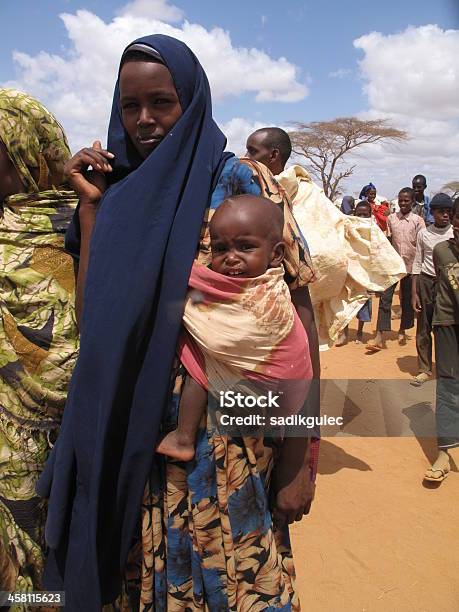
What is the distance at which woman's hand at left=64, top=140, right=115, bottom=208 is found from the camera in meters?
1.47

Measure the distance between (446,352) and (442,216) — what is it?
240 centimetres

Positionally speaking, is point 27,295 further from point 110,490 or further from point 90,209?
point 110,490

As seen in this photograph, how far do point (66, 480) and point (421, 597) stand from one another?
88.0 inches

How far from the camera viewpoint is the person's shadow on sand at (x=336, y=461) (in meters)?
4.09

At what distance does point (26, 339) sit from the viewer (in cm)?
169

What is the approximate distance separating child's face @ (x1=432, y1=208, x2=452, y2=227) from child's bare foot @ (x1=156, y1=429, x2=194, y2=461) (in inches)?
206

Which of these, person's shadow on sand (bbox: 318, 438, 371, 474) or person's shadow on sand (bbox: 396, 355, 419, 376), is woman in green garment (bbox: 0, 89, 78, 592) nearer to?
person's shadow on sand (bbox: 318, 438, 371, 474)

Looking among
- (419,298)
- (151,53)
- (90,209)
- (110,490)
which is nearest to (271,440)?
(110,490)

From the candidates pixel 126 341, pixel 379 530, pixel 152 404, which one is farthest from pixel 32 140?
pixel 379 530

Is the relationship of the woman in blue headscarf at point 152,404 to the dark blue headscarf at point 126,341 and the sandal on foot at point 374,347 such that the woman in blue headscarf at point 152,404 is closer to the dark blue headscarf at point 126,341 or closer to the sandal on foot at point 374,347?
the dark blue headscarf at point 126,341

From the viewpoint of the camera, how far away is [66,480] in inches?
55.3

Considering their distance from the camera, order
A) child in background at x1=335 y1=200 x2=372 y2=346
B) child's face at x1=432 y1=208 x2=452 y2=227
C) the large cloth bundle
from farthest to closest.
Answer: child in background at x1=335 y1=200 x2=372 y2=346
child's face at x1=432 y1=208 x2=452 y2=227
the large cloth bundle

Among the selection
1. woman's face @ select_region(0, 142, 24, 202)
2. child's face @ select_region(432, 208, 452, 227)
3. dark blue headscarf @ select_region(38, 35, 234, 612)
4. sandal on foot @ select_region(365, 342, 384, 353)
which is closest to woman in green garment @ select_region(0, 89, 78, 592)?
woman's face @ select_region(0, 142, 24, 202)

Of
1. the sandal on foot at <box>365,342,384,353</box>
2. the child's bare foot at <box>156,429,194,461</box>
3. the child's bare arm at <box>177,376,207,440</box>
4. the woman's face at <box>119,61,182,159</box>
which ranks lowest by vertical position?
the sandal on foot at <box>365,342,384,353</box>
